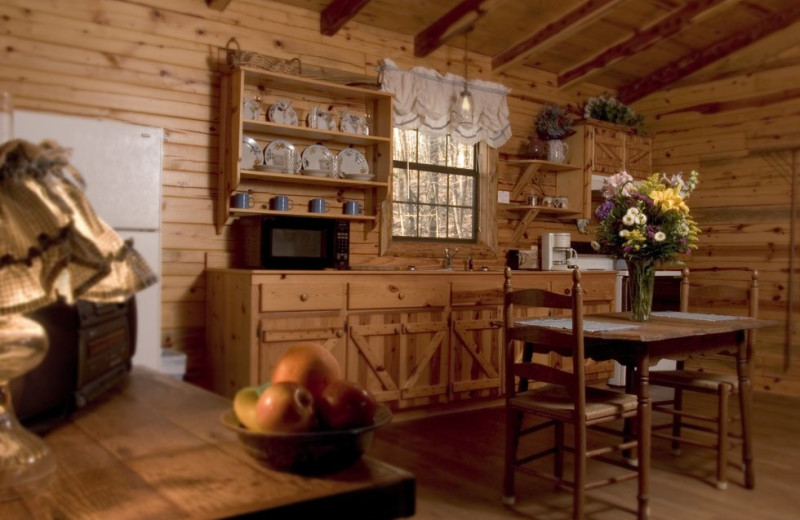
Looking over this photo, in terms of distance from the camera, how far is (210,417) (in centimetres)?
102

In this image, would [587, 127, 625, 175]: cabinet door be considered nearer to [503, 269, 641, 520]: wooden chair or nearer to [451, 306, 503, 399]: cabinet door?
[451, 306, 503, 399]: cabinet door

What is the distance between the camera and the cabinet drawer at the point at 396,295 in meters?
4.04

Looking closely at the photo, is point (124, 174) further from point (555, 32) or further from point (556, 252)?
point (556, 252)

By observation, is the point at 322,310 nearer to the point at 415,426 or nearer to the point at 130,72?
the point at 415,426

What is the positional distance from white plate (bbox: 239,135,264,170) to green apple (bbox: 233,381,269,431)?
343 centimetres

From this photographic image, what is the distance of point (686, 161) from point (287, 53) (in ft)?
12.2

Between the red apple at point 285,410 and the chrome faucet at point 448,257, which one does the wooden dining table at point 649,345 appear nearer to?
the chrome faucet at point 448,257

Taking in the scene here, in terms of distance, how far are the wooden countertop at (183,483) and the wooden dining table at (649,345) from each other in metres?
2.03

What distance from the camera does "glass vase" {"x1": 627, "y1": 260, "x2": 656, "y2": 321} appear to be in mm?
3178

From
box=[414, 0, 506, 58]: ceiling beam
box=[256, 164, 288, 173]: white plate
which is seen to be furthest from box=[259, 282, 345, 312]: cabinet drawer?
box=[414, 0, 506, 58]: ceiling beam

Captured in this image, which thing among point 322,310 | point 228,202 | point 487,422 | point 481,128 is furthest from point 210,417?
point 481,128

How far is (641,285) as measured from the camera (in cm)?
320

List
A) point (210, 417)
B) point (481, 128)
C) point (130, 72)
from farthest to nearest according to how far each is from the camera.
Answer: point (481, 128) < point (130, 72) < point (210, 417)

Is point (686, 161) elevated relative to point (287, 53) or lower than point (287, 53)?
lower
